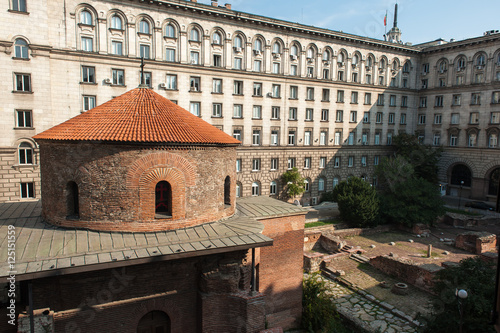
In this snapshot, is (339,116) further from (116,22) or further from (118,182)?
(118,182)

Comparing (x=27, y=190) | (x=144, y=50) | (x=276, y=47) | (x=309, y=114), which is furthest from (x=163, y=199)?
(x=309, y=114)

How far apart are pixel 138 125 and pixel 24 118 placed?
20021 mm

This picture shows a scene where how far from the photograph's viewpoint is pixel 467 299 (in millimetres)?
12648

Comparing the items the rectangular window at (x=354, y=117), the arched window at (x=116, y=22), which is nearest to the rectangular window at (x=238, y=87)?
the arched window at (x=116, y=22)

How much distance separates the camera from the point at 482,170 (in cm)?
4138

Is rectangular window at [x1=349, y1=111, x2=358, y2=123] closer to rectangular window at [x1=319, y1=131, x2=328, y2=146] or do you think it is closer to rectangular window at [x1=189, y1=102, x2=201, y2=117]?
rectangular window at [x1=319, y1=131, x2=328, y2=146]

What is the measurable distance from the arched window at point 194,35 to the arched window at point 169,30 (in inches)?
68.9

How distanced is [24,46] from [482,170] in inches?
2013

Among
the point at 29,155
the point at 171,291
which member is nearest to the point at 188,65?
the point at 29,155

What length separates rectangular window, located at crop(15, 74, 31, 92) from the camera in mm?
26234

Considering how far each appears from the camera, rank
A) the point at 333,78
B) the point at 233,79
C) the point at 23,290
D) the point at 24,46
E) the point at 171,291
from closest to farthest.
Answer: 1. the point at 23,290
2. the point at 171,291
3. the point at 24,46
4. the point at 233,79
5. the point at 333,78

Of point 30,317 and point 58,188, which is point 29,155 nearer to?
point 58,188

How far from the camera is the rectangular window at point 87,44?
28.7 meters

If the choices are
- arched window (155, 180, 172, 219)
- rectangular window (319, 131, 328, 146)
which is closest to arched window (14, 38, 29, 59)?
arched window (155, 180, 172, 219)
